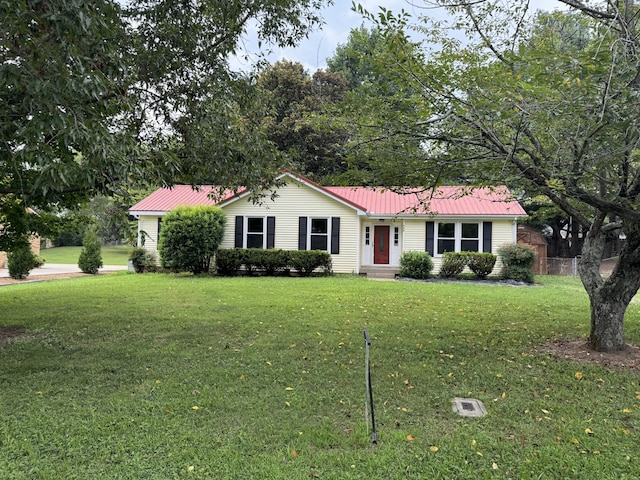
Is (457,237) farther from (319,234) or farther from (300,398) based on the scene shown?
(300,398)

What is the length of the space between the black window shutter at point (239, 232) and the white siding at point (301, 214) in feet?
0.53

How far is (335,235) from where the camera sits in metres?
16.5

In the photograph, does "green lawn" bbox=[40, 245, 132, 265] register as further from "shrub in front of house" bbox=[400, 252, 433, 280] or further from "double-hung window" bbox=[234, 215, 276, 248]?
"shrub in front of house" bbox=[400, 252, 433, 280]

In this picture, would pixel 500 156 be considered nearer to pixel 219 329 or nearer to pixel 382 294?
pixel 219 329

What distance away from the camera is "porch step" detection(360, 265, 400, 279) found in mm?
16391

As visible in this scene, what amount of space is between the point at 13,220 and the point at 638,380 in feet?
30.7

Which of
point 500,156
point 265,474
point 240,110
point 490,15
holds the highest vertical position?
point 490,15

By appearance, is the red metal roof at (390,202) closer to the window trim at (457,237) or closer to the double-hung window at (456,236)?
the window trim at (457,237)

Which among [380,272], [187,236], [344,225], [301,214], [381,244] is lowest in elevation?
[380,272]

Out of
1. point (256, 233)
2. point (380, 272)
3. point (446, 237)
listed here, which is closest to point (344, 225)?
point (380, 272)

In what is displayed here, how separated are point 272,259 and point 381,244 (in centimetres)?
491

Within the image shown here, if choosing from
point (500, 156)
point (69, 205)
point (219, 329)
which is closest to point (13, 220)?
point (69, 205)

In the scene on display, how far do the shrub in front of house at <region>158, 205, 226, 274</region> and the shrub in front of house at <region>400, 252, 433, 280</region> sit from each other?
722 centimetres

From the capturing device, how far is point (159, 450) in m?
3.19
